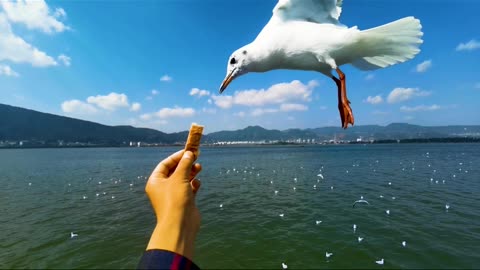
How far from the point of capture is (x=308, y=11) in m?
3.59

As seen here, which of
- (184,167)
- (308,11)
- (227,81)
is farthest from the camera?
(308,11)

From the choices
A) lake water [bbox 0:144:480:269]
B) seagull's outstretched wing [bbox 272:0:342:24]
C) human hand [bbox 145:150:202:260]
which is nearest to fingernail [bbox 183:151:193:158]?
human hand [bbox 145:150:202:260]

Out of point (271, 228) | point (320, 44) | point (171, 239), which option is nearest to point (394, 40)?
point (320, 44)

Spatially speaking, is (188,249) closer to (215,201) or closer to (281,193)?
(215,201)

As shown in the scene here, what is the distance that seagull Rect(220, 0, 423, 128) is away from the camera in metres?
2.95

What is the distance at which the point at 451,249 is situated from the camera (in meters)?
11.0

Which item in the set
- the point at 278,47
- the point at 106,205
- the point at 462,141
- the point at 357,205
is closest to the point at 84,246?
the point at 106,205

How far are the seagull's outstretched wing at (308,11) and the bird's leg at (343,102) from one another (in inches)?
41.3

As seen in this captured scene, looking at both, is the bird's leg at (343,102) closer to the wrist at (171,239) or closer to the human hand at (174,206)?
the human hand at (174,206)

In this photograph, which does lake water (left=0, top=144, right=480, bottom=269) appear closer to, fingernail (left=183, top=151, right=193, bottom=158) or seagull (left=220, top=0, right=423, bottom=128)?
seagull (left=220, top=0, right=423, bottom=128)

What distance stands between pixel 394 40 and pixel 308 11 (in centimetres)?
109

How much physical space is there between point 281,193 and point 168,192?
21.8m

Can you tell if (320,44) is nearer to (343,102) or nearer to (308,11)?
(343,102)

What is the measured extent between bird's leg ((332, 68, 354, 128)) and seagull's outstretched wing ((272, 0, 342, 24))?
3.44 feet
